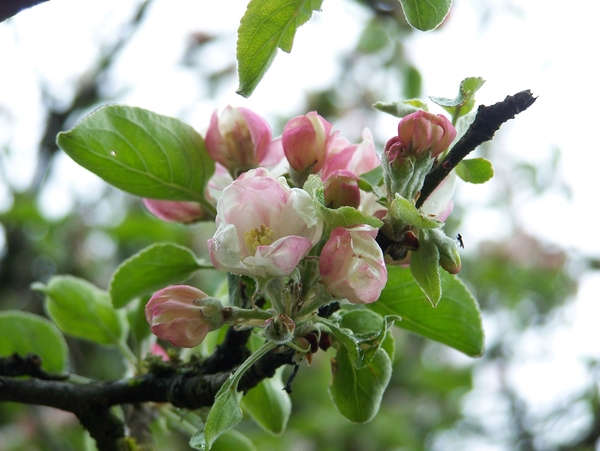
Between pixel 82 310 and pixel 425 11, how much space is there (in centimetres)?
69

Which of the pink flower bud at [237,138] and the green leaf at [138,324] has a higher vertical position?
the pink flower bud at [237,138]

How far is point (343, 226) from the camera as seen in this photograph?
584 mm

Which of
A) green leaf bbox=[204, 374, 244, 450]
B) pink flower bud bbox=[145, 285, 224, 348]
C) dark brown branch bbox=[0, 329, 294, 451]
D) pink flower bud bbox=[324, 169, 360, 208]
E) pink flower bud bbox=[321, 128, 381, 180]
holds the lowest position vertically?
dark brown branch bbox=[0, 329, 294, 451]

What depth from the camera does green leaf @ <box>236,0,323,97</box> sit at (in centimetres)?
61

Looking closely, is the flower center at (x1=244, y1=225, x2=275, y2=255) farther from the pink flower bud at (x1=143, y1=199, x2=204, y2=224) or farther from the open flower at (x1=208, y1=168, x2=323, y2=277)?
the pink flower bud at (x1=143, y1=199, x2=204, y2=224)

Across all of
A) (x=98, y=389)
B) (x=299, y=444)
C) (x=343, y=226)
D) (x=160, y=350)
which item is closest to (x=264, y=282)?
(x=343, y=226)

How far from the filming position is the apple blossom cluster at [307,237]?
1.87 ft

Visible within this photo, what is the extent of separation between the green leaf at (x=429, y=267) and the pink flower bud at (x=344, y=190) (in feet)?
0.23

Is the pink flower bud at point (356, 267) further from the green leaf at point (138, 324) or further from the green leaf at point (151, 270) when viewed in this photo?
the green leaf at point (138, 324)

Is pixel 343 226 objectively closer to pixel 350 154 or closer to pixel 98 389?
pixel 350 154

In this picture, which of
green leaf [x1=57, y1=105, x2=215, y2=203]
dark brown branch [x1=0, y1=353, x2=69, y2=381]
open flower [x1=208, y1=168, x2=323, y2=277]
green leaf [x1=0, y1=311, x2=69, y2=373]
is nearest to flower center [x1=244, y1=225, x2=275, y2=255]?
open flower [x1=208, y1=168, x2=323, y2=277]

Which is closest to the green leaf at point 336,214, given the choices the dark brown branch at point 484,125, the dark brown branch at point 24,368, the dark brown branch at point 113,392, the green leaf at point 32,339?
the dark brown branch at point 484,125

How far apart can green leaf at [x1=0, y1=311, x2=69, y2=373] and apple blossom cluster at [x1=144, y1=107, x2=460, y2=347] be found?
45cm

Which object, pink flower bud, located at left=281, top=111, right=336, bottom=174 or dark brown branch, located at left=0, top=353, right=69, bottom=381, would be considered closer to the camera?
pink flower bud, located at left=281, top=111, right=336, bottom=174
